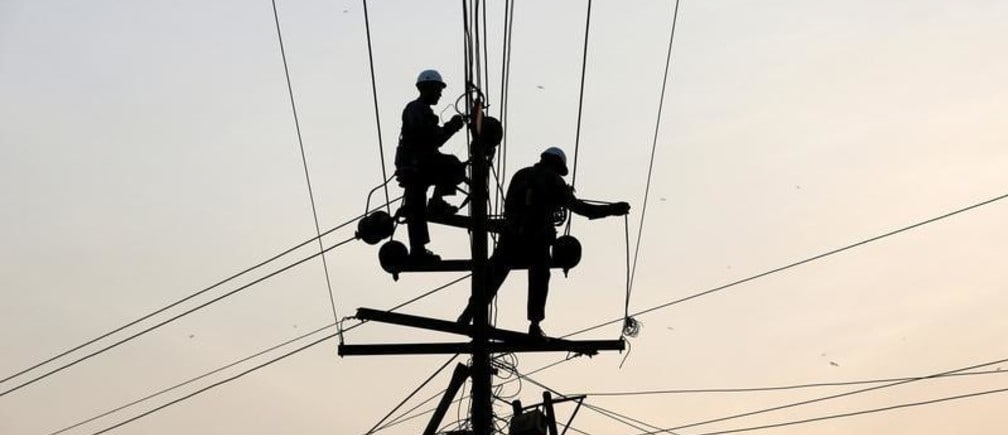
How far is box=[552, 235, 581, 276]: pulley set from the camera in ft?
47.9

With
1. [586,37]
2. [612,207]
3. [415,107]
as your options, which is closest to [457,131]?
[415,107]

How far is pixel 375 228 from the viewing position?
14781mm

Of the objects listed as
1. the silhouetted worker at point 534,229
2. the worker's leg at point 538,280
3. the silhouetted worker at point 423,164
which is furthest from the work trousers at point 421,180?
the worker's leg at point 538,280

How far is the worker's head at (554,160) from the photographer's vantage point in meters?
14.8

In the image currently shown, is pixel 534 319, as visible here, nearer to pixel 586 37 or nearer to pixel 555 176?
pixel 555 176

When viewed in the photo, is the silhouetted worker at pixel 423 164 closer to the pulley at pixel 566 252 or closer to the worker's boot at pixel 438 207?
the worker's boot at pixel 438 207

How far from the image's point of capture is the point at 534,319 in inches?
573

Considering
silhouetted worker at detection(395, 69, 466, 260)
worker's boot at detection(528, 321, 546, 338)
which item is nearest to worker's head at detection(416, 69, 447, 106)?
silhouetted worker at detection(395, 69, 466, 260)

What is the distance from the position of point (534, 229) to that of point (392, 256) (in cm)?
126

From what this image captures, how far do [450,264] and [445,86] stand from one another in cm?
163

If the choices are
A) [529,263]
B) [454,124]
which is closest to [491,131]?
[454,124]

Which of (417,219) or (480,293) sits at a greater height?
(417,219)

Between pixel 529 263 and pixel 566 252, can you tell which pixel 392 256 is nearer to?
pixel 529 263

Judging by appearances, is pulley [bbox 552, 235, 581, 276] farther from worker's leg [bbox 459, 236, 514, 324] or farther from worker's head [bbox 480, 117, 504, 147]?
worker's head [bbox 480, 117, 504, 147]
